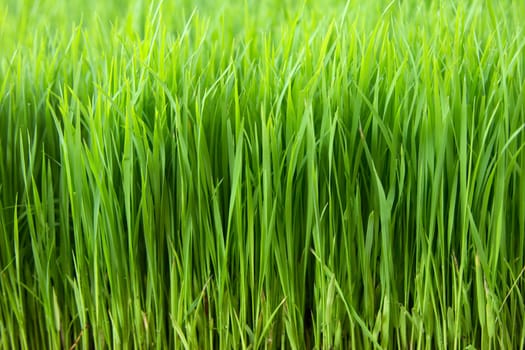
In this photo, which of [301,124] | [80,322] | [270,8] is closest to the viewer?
[301,124]

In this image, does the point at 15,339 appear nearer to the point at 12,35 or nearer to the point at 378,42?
the point at 12,35

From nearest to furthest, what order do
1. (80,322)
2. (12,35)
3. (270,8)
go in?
(80,322) < (12,35) < (270,8)

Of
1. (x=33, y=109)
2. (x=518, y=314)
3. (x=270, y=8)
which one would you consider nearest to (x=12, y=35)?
(x=33, y=109)

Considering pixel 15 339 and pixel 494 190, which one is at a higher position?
pixel 494 190

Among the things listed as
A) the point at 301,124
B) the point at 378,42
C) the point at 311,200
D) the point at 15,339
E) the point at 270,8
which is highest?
the point at 270,8

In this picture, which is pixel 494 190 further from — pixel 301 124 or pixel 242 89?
pixel 242 89

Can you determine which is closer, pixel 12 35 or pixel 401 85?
pixel 401 85
